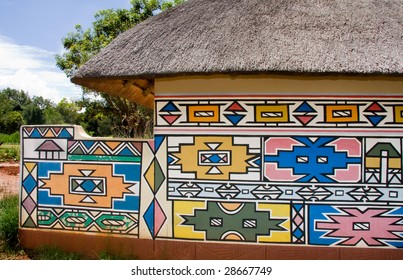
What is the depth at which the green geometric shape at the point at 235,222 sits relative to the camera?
12.4 ft

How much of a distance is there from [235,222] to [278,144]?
3.23 feet

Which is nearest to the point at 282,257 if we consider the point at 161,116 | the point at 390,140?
the point at 390,140

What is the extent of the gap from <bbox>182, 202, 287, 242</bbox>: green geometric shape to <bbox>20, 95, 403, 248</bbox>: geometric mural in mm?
11

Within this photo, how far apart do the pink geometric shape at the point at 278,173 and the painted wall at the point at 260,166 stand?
1cm

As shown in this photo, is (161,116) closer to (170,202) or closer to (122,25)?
(170,202)

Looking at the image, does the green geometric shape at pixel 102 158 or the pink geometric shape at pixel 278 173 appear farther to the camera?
the green geometric shape at pixel 102 158

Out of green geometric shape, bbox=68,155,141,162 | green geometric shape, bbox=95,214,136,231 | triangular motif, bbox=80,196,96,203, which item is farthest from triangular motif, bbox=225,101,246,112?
triangular motif, bbox=80,196,96,203

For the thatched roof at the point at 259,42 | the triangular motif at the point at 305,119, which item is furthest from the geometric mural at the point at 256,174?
the thatched roof at the point at 259,42

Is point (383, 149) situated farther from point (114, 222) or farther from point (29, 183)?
point (29, 183)

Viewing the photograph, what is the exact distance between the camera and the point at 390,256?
3.69 metres

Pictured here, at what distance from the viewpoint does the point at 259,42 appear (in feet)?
12.4

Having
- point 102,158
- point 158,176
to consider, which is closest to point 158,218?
point 158,176

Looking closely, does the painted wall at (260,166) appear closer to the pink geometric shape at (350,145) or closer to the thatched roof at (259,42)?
the pink geometric shape at (350,145)

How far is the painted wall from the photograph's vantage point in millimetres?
3684
